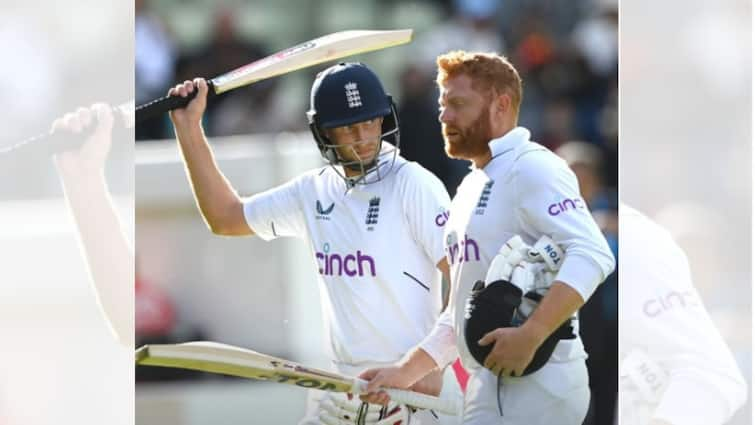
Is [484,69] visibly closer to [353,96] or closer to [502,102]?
[502,102]

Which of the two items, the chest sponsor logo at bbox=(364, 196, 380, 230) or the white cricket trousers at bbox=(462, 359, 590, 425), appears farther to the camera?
the chest sponsor logo at bbox=(364, 196, 380, 230)

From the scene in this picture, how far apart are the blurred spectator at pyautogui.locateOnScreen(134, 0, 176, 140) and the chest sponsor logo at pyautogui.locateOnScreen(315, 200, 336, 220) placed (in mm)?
549

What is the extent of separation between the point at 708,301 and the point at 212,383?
5.45 feet

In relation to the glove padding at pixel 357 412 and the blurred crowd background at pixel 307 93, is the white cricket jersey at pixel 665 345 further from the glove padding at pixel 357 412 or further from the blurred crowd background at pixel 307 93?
the glove padding at pixel 357 412

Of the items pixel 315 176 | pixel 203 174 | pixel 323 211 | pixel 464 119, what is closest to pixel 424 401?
pixel 323 211

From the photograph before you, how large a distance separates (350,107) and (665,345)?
1303 millimetres

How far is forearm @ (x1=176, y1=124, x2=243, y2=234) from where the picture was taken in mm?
4230

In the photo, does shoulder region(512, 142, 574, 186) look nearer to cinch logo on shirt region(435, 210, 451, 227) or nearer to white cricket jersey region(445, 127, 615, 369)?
white cricket jersey region(445, 127, 615, 369)

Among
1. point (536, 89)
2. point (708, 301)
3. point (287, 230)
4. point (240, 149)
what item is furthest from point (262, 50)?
point (708, 301)

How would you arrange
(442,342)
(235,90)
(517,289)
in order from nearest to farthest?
(517,289), (442,342), (235,90)

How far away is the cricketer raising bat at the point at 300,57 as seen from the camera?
421 cm

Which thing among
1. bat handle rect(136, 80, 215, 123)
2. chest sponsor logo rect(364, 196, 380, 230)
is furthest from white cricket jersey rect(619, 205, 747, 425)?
bat handle rect(136, 80, 215, 123)

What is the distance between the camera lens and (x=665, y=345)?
430 cm

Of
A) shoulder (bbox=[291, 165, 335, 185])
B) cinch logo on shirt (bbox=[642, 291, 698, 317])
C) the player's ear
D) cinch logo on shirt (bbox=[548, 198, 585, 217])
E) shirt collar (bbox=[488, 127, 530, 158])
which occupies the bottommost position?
cinch logo on shirt (bbox=[642, 291, 698, 317])
